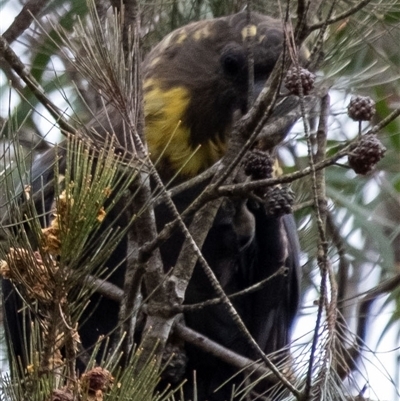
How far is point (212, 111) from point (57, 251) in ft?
4.50

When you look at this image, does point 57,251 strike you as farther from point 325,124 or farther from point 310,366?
point 325,124

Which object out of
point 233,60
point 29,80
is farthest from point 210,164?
point 29,80

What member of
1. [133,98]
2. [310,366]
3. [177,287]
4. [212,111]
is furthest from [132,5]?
[212,111]

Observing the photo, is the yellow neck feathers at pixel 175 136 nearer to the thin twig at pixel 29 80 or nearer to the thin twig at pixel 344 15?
the thin twig at pixel 29 80

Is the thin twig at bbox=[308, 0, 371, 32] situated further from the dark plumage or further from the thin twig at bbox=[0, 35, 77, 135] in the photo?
the dark plumage

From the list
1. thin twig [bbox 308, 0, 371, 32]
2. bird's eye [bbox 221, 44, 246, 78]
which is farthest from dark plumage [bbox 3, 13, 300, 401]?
thin twig [bbox 308, 0, 371, 32]

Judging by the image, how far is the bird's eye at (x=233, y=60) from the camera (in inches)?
101

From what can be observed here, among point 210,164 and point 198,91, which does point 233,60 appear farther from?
point 210,164

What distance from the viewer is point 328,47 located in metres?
2.42

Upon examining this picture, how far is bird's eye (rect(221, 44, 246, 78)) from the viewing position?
257cm

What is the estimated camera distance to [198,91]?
272 centimetres

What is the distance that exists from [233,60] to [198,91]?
0.56 ft

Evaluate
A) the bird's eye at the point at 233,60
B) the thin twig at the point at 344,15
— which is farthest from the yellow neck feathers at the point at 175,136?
the thin twig at the point at 344,15

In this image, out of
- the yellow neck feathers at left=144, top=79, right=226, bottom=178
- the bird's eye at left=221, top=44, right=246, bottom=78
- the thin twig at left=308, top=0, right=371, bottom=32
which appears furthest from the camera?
the yellow neck feathers at left=144, top=79, right=226, bottom=178
